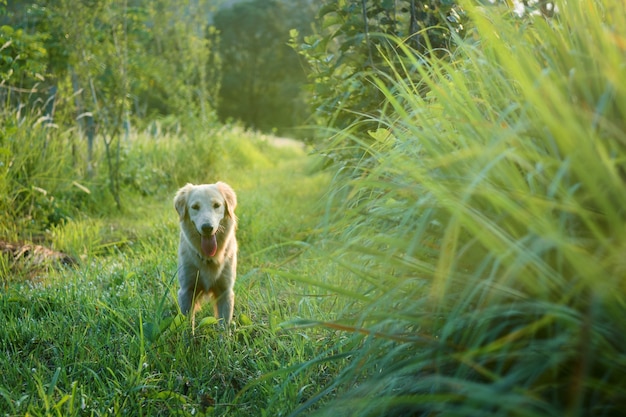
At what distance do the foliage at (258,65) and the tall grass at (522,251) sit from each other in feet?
A: 110

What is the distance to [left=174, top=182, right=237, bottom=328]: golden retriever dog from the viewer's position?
355 cm

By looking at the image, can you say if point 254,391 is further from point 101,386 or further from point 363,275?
point 363,275

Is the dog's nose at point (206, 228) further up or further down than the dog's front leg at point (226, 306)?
further up

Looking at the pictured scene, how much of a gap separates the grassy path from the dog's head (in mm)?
407

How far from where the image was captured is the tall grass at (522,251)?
4.44 ft

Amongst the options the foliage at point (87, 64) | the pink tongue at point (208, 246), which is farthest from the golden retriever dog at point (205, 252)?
the foliage at point (87, 64)

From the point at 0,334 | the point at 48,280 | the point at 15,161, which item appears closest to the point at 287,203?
the point at 15,161

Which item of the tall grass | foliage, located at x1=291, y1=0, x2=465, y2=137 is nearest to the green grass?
the tall grass

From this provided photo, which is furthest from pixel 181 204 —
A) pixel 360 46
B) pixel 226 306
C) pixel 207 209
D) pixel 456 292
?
pixel 456 292

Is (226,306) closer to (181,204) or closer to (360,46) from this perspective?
(181,204)

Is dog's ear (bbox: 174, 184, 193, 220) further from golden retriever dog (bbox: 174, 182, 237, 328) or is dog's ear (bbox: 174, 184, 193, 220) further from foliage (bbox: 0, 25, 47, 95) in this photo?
foliage (bbox: 0, 25, 47, 95)

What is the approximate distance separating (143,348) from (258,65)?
119ft

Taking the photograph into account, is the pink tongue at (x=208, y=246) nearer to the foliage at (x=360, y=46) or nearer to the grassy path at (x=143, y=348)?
the grassy path at (x=143, y=348)

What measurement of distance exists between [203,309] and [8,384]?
→ 1.29 m
